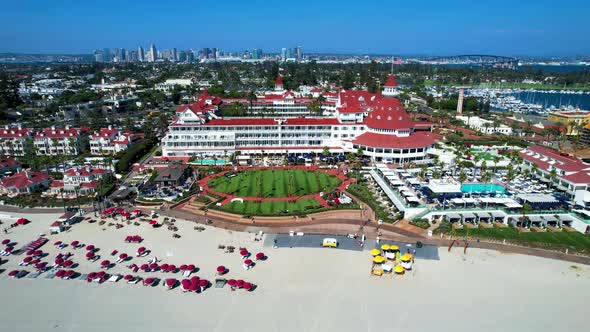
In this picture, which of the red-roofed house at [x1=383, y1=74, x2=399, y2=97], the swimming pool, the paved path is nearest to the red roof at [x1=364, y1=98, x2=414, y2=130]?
the red-roofed house at [x1=383, y1=74, x2=399, y2=97]

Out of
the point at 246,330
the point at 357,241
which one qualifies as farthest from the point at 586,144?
the point at 246,330

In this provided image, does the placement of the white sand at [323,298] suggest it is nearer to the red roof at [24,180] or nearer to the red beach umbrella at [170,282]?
the red beach umbrella at [170,282]

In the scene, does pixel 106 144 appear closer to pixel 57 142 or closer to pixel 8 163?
pixel 57 142

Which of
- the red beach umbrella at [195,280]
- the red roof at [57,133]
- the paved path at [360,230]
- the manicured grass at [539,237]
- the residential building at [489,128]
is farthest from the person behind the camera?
the residential building at [489,128]

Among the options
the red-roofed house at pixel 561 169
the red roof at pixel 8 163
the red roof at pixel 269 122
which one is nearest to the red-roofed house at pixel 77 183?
the red roof at pixel 8 163

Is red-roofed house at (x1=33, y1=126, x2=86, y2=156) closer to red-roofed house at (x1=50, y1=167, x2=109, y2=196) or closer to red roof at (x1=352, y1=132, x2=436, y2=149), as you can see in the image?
red-roofed house at (x1=50, y1=167, x2=109, y2=196)

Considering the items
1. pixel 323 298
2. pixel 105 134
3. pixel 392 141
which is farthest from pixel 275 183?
pixel 105 134
